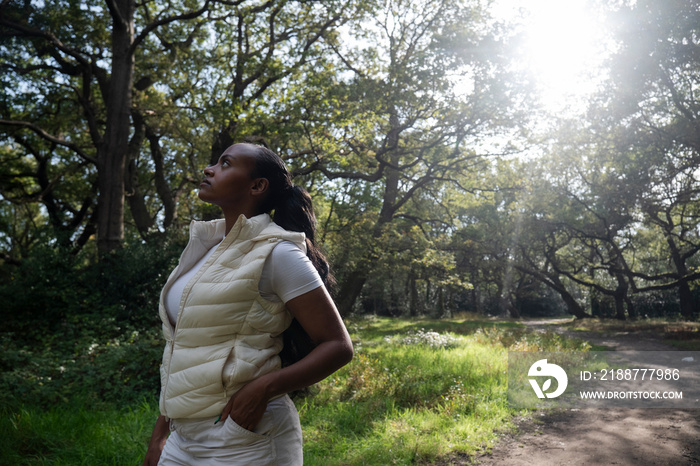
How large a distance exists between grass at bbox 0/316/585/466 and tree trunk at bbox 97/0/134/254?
5.88 m

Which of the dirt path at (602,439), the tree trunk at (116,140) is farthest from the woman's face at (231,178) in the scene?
the tree trunk at (116,140)

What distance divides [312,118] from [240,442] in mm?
9704

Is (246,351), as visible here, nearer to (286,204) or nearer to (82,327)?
(286,204)

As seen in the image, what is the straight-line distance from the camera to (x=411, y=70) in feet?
41.4

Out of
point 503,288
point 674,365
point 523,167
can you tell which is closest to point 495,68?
point 523,167

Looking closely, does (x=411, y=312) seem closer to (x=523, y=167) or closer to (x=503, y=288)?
(x=503, y=288)

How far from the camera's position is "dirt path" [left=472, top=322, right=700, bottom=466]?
4676mm

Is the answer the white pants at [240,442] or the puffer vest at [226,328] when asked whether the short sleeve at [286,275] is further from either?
the white pants at [240,442]

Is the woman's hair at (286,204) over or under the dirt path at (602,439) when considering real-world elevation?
over

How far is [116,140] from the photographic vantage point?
436 inches

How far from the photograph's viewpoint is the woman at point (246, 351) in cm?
150

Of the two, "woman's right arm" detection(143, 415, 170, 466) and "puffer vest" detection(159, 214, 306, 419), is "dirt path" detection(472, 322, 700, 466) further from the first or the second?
"puffer vest" detection(159, 214, 306, 419)

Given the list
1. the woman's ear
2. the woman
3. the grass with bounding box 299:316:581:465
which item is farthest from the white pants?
the grass with bounding box 299:316:581:465

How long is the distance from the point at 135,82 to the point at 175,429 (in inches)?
586
